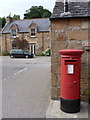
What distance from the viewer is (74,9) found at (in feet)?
16.3

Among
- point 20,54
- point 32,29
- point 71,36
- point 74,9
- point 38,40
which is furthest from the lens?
point 32,29

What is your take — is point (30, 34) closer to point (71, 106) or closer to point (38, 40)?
point (38, 40)

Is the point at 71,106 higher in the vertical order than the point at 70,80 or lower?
lower

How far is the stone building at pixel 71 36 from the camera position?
15.4ft

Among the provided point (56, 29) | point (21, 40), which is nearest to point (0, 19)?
point (21, 40)

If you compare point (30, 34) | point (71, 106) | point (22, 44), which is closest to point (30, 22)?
point (30, 34)

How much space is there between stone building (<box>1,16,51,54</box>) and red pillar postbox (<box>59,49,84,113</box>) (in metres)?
26.7

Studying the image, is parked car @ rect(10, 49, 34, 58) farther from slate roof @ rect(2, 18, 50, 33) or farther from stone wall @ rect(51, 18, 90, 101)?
stone wall @ rect(51, 18, 90, 101)

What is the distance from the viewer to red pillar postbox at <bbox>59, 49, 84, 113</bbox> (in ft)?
13.3

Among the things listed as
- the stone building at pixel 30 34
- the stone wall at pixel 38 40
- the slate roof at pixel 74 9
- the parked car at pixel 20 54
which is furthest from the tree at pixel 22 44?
the slate roof at pixel 74 9

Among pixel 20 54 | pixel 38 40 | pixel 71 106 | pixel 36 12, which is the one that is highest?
pixel 36 12

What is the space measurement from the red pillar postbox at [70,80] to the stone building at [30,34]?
1050 inches

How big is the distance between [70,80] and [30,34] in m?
28.7

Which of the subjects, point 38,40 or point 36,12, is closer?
point 38,40
